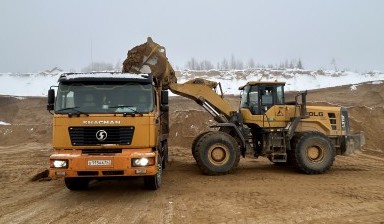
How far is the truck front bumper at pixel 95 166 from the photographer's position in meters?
8.61

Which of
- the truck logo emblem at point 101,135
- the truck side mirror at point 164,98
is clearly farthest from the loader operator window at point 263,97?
the truck logo emblem at point 101,135

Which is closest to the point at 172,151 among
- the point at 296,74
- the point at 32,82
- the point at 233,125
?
the point at 233,125

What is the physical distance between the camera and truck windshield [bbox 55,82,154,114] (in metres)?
9.11

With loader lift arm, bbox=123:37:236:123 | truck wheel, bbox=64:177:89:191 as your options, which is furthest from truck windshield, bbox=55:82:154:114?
truck wheel, bbox=64:177:89:191

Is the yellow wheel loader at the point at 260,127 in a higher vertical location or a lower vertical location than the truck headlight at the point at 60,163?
higher

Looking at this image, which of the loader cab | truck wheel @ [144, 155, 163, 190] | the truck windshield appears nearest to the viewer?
the truck windshield

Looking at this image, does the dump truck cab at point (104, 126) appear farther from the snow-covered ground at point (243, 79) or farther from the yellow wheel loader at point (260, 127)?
the snow-covered ground at point (243, 79)

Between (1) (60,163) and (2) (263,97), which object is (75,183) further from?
(2) (263,97)

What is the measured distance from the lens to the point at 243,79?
171ft

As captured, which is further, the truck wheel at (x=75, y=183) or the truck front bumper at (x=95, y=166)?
the truck wheel at (x=75, y=183)

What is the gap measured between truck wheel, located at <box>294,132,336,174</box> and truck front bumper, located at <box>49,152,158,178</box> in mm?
6165

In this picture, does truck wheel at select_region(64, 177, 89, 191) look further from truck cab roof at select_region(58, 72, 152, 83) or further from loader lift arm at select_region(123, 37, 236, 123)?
loader lift arm at select_region(123, 37, 236, 123)

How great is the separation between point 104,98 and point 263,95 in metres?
6.03

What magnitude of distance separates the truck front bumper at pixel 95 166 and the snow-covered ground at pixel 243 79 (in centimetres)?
3911
